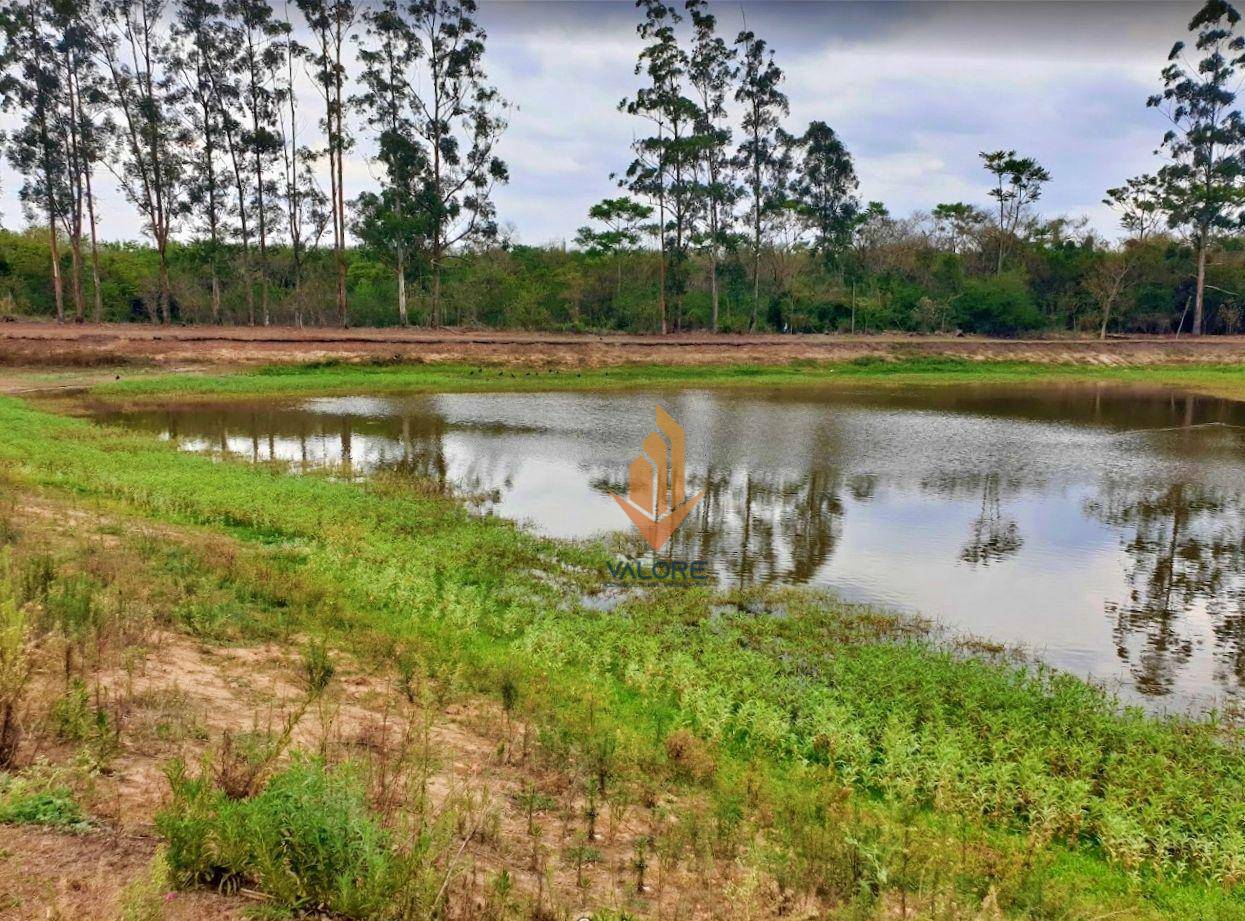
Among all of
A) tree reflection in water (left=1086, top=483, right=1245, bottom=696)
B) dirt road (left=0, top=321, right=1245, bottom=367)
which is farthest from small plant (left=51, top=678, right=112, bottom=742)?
dirt road (left=0, top=321, right=1245, bottom=367)

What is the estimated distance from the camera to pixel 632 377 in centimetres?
3628

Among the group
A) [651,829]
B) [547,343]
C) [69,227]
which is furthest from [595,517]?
[69,227]

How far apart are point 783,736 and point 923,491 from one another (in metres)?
10.4

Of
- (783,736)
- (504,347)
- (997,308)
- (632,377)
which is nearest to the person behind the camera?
(783,736)

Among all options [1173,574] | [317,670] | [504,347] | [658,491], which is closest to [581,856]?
[317,670]

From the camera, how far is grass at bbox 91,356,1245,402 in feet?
92.6

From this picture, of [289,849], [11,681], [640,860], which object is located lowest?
[640,860]

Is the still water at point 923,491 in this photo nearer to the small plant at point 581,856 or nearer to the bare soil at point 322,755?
the bare soil at point 322,755

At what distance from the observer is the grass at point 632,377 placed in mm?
28219

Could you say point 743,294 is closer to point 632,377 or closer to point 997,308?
point 997,308

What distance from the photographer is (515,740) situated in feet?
17.4

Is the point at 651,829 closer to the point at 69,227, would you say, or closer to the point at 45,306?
the point at 69,227

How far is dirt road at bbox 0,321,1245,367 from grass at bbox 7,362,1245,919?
83.4ft

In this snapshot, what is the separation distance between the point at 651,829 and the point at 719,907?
29.9 inches
